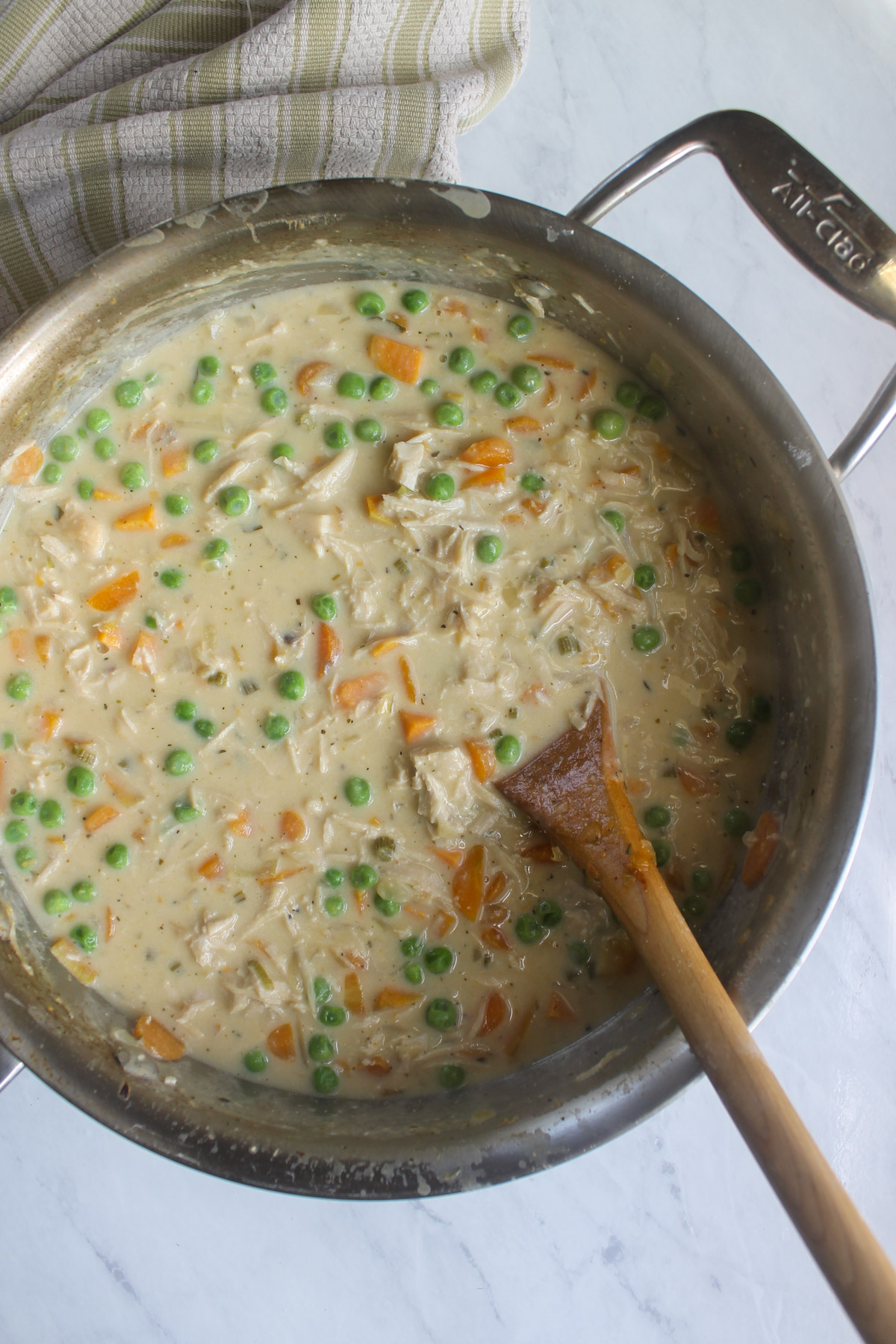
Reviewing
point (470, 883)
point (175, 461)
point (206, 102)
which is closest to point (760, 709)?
point (470, 883)

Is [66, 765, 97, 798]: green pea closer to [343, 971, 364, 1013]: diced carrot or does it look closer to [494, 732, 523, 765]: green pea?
[343, 971, 364, 1013]: diced carrot

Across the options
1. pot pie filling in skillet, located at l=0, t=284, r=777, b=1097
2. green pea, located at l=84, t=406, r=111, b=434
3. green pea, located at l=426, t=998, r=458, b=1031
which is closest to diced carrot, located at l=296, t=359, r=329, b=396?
pot pie filling in skillet, located at l=0, t=284, r=777, b=1097

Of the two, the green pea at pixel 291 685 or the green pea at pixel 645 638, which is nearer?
the green pea at pixel 291 685

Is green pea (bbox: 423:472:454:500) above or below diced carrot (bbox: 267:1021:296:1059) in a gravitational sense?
above

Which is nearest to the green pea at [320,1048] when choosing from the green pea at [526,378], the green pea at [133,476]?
the green pea at [133,476]

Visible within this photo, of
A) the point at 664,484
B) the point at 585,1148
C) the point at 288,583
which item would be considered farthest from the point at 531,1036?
the point at 664,484

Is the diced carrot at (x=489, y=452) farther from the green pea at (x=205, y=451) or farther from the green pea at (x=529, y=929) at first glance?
the green pea at (x=529, y=929)
